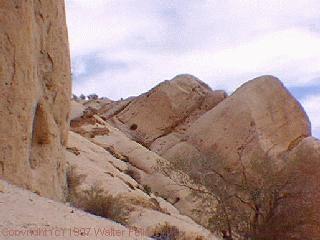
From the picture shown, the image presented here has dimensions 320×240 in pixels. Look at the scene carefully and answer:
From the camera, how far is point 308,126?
2580cm

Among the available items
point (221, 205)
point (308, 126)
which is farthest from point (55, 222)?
point (308, 126)

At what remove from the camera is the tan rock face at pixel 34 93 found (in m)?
11.0

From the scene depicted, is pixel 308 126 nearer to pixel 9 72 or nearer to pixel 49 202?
pixel 9 72

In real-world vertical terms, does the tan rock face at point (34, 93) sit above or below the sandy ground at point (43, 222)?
above

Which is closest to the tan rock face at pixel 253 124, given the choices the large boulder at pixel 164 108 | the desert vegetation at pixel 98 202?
the large boulder at pixel 164 108

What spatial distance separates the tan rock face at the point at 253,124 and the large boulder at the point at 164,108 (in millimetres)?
3468

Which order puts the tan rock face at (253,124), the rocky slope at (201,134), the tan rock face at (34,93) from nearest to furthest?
the tan rock face at (34,93), the rocky slope at (201,134), the tan rock face at (253,124)

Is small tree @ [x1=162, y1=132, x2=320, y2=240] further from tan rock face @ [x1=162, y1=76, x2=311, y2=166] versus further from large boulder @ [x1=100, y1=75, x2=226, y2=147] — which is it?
large boulder @ [x1=100, y1=75, x2=226, y2=147]

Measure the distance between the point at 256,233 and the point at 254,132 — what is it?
6.19 metres

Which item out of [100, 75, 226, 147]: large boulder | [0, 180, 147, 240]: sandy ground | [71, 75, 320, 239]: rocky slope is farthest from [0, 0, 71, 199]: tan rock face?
[100, 75, 226, 147]: large boulder

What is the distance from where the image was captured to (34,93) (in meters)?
11.9

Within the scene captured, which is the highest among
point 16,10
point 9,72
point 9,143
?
point 16,10

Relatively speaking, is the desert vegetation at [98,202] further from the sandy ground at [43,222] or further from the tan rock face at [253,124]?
the tan rock face at [253,124]

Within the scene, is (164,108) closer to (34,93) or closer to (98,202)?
(98,202)
